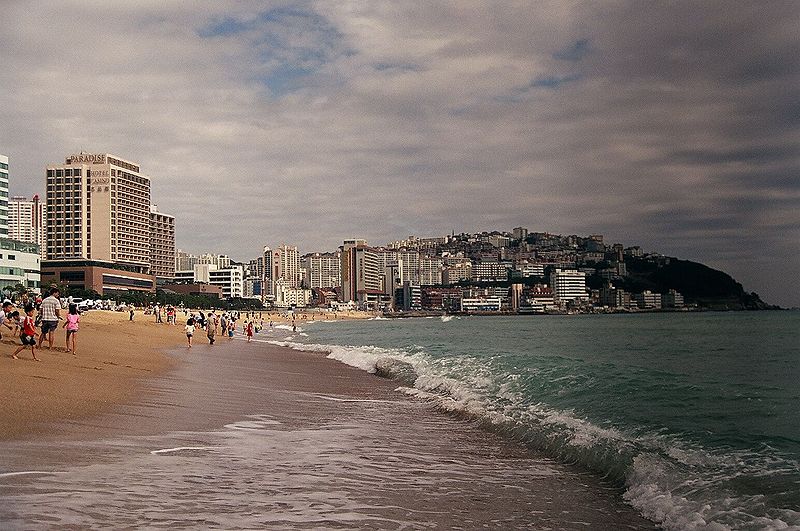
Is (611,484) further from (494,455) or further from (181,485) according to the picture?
(181,485)

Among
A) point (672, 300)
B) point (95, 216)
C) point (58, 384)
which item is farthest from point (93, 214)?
point (58, 384)

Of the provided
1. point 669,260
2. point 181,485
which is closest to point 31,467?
point 181,485

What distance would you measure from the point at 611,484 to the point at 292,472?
328cm

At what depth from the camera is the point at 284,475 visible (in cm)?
727

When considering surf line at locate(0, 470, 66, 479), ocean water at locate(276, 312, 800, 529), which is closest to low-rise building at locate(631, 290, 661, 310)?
ocean water at locate(276, 312, 800, 529)

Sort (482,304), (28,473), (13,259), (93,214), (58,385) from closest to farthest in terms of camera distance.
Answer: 1. (28,473)
2. (58,385)
3. (13,259)
4. (93,214)
5. (482,304)

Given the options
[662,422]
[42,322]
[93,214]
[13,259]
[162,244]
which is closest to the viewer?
[662,422]

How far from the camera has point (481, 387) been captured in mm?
16188

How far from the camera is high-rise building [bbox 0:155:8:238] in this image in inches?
3708

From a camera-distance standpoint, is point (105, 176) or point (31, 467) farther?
point (105, 176)

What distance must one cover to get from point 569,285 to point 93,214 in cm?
9940

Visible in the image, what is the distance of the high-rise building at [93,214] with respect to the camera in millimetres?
149500

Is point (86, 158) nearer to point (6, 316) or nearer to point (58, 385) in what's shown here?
point (6, 316)

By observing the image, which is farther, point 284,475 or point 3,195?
point 3,195
